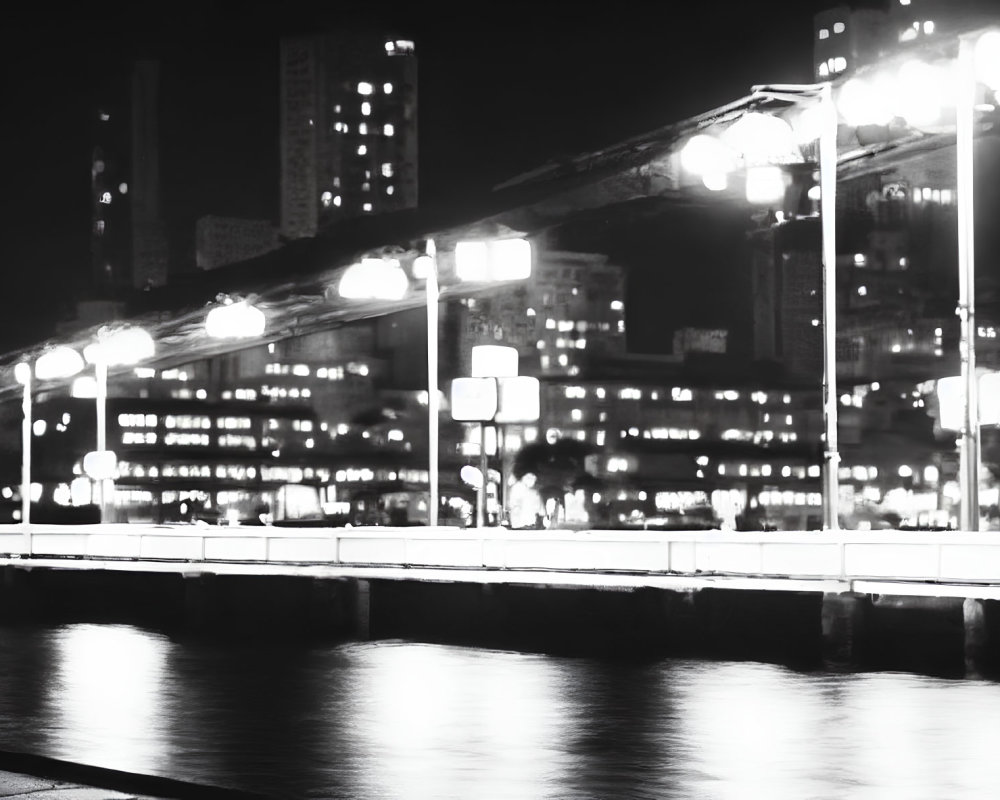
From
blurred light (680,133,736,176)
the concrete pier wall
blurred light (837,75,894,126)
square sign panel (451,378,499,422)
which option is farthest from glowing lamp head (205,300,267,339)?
blurred light (837,75,894,126)

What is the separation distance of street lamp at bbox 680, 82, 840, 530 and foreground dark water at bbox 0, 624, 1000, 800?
5.14 m

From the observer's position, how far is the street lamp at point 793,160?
27.6 m

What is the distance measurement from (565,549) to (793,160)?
27.7 ft

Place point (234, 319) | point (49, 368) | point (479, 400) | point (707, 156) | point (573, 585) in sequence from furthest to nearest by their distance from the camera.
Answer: point (49, 368)
point (234, 319)
point (479, 400)
point (707, 156)
point (573, 585)

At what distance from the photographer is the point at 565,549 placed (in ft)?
95.5

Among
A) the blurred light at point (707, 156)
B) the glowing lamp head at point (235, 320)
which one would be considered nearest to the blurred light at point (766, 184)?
the blurred light at point (707, 156)

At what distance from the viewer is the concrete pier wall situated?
2478cm

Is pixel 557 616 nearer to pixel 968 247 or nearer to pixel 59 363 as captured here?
pixel 968 247

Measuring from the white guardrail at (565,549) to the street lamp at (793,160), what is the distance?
1.82m

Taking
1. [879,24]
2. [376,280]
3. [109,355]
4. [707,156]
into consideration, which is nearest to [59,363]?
[109,355]

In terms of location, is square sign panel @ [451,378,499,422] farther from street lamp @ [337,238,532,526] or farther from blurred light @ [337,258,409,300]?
blurred light @ [337,258,409,300]

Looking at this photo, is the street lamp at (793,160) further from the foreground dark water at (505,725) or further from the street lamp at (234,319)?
the street lamp at (234,319)

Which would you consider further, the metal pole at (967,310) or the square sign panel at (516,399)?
the square sign panel at (516,399)

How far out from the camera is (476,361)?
35.4 meters
